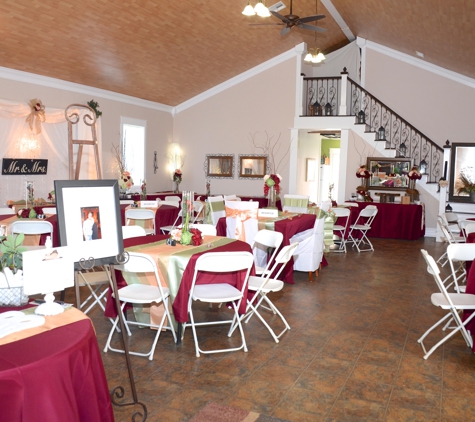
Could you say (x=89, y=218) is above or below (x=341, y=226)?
above

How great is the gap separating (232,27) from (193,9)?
1.41m

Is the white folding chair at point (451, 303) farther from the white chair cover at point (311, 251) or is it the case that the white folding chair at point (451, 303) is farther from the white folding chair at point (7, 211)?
the white folding chair at point (7, 211)

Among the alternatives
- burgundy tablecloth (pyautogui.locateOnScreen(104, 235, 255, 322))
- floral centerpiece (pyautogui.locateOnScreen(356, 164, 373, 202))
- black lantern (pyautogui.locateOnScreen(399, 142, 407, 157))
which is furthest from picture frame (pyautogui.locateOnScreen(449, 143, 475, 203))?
burgundy tablecloth (pyautogui.locateOnScreen(104, 235, 255, 322))

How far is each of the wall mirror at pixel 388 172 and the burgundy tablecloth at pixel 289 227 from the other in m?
4.93

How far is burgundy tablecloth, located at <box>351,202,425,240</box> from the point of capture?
10.1 m

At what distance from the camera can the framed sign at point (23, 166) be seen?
809 centimetres

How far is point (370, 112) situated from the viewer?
40.4 ft

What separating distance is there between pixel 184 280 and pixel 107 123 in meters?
7.40

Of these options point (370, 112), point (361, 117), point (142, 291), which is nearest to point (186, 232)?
point (142, 291)

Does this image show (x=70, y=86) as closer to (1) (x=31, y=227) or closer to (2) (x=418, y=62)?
(1) (x=31, y=227)

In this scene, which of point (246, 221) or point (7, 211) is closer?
point (246, 221)

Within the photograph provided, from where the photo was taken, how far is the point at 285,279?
6.29 m

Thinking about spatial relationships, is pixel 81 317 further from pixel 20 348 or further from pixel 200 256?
pixel 200 256

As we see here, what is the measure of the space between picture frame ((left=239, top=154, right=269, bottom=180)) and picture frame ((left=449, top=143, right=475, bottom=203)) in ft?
14.2
